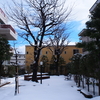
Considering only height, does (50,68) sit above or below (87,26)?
below

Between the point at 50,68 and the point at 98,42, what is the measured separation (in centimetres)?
2079

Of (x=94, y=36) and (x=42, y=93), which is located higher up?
(x=94, y=36)

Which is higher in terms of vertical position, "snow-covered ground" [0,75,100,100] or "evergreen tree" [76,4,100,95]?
"evergreen tree" [76,4,100,95]

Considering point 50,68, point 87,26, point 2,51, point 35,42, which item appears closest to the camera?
point 87,26

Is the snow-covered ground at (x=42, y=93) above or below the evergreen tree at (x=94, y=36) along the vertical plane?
below

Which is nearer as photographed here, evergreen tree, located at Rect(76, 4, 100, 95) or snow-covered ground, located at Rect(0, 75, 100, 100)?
evergreen tree, located at Rect(76, 4, 100, 95)

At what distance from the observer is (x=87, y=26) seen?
6504mm

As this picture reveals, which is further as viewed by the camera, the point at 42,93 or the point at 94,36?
the point at 42,93

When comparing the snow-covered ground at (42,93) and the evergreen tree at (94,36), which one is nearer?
the evergreen tree at (94,36)

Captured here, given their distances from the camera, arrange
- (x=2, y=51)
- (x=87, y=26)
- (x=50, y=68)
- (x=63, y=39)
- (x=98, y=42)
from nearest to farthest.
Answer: (x=98, y=42) → (x=87, y=26) → (x=2, y=51) → (x=63, y=39) → (x=50, y=68)

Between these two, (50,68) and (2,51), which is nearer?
(2,51)

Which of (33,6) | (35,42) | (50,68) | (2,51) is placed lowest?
(50,68)

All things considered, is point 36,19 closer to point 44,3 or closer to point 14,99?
point 44,3

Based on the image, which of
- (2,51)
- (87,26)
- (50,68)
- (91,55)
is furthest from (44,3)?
(50,68)
